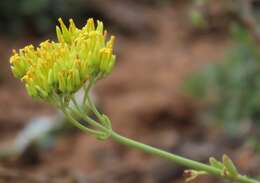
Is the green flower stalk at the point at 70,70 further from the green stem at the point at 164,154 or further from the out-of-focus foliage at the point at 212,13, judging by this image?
the out-of-focus foliage at the point at 212,13

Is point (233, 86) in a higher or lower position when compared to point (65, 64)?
lower

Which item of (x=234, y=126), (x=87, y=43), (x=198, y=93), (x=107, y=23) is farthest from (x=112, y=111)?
(x=87, y=43)

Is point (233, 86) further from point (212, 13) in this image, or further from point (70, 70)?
point (70, 70)

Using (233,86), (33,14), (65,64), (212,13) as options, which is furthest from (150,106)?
(65,64)

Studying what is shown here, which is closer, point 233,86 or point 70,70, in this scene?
point 70,70

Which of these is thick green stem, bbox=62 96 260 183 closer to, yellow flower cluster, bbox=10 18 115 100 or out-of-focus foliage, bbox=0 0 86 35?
yellow flower cluster, bbox=10 18 115 100

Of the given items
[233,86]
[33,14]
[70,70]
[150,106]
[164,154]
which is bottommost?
[150,106]
